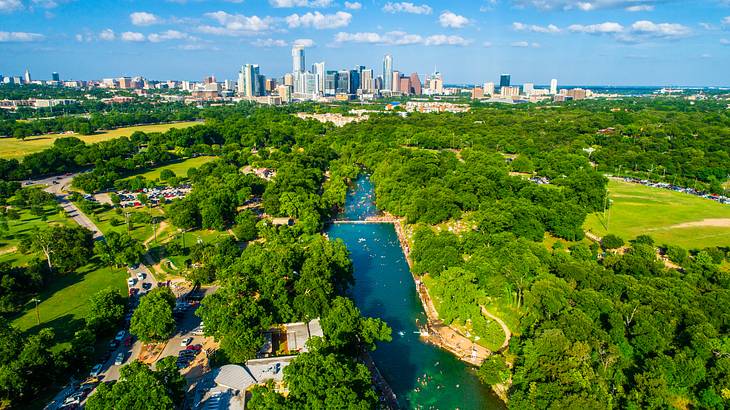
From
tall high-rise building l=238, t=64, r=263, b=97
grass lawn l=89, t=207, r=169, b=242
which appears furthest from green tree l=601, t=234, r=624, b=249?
tall high-rise building l=238, t=64, r=263, b=97

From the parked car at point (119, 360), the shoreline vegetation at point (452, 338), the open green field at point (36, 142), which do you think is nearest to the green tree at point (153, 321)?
the parked car at point (119, 360)

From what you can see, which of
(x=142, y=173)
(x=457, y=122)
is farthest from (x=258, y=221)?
(x=457, y=122)

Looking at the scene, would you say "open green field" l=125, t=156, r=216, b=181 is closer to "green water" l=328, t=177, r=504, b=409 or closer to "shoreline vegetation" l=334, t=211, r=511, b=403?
"green water" l=328, t=177, r=504, b=409

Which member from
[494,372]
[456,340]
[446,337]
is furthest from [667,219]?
[494,372]

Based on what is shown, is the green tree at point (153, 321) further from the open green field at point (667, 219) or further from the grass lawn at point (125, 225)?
the open green field at point (667, 219)

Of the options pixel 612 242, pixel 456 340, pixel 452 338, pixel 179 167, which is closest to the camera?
pixel 456 340

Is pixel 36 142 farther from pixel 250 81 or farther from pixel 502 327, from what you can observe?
pixel 250 81
